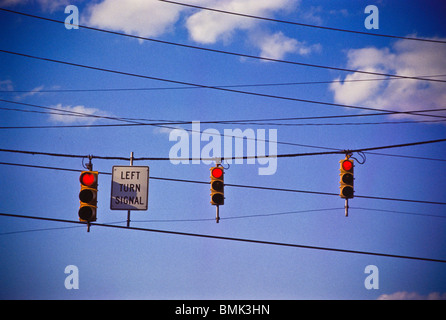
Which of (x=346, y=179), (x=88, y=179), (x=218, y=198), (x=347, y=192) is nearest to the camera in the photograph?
(x=88, y=179)

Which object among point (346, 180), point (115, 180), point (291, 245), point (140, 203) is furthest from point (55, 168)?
point (346, 180)

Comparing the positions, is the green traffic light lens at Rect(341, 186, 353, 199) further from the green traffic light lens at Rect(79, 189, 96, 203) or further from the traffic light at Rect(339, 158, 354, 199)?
the green traffic light lens at Rect(79, 189, 96, 203)

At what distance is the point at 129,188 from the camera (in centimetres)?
1365

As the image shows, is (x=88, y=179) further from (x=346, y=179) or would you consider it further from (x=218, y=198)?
(x=346, y=179)

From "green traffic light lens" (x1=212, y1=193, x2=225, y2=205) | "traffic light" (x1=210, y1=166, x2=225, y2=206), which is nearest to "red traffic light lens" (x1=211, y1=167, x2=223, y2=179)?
"traffic light" (x1=210, y1=166, x2=225, y2=206)

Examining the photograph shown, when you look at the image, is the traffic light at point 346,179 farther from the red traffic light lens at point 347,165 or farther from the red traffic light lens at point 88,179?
the red traffic light lens at point 88,179

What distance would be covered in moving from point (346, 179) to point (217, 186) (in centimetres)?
391

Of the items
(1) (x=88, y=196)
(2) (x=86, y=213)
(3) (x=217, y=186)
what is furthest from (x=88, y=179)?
(3) (x=217, y=186)

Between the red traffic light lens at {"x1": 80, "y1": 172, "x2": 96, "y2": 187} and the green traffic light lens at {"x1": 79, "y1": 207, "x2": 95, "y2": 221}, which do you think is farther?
the red traffic light lens at {"x1": 80, "y1": 172, "x2": 96, "y2": 187}

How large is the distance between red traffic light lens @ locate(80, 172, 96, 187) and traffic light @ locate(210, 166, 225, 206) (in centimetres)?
351

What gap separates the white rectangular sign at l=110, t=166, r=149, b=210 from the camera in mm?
13531

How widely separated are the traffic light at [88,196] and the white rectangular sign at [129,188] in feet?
4.17
